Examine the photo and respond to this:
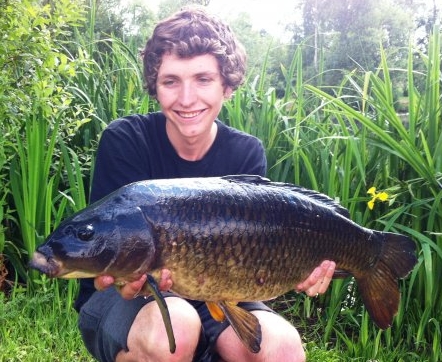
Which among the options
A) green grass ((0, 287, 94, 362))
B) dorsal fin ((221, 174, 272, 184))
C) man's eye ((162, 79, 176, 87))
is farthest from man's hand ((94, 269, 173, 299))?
green grass ((0, 287, 94, 362))

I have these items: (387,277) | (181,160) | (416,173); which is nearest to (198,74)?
(181,160)

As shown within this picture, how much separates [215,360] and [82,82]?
2.53 meters

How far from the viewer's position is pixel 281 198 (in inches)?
77.9

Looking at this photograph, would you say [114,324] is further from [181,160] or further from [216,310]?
[181,160]

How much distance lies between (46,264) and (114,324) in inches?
23.6

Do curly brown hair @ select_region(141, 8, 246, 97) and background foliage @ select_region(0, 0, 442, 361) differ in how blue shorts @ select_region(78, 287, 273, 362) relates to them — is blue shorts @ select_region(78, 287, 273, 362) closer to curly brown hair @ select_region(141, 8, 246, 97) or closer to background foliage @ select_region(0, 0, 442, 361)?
background foliage @ select_region(0, 0, 442, 361)

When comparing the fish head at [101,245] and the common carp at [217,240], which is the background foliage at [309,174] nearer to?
the common carp at [217,240]

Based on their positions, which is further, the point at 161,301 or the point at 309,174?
the point at 309,174

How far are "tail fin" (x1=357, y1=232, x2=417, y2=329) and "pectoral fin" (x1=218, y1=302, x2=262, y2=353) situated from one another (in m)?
0.50

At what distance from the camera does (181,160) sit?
2500 mm

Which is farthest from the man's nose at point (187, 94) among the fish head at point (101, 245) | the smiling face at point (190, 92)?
the fish head at point (101, 245)

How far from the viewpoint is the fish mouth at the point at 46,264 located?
163cm

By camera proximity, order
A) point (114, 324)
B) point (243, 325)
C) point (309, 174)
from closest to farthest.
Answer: point (243, 325) → point (114, 324) → point (309, 174)

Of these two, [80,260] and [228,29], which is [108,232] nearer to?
[80,260]
